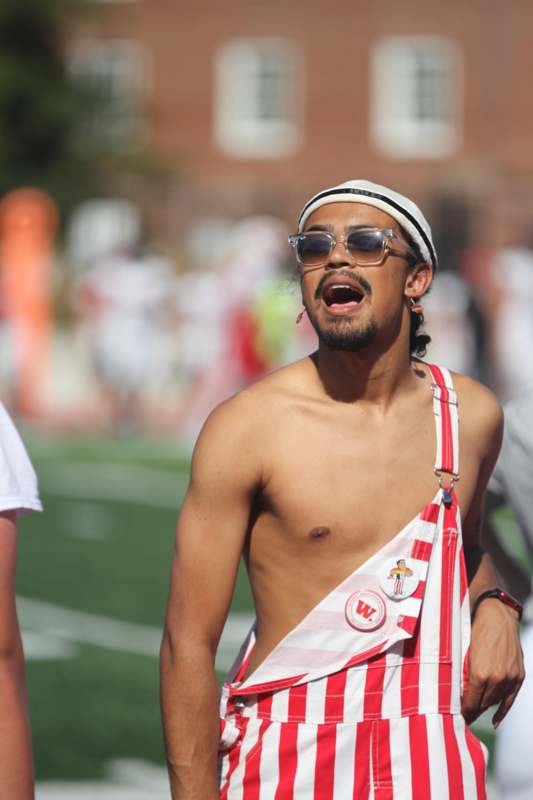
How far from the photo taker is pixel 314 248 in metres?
3.43

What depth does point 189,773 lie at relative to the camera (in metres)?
3.29

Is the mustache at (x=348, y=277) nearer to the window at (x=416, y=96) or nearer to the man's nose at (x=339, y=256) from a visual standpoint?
the man's nose at (x=339, y=256)

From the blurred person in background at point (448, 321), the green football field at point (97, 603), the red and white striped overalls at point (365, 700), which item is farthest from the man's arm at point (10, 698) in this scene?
the blurred person in background at point (448, 321)

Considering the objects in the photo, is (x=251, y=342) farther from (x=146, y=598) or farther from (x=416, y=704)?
(x=416, y=704)

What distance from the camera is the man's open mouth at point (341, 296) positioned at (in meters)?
3.39

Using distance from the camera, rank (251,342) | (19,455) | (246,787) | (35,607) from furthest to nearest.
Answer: (251,342), (35,607), (246,787), (19,455)

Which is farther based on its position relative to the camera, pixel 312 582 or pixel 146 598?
pixel 146 598

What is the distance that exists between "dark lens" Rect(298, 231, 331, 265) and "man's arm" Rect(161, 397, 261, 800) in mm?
326

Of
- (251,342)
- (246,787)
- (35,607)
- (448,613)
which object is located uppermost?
(251,342)

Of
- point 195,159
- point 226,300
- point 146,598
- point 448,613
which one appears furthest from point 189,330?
point 195,159

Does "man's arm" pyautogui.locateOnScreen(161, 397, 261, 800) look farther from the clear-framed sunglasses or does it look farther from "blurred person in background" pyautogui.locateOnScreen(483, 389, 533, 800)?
"blurred person in background" pyautogui.locateOnScreen(483, 389, 533, 800)

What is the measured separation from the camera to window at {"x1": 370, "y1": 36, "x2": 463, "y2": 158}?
43.8 meters

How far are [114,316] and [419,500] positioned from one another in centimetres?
1854

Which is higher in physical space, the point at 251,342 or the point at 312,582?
the point at 251,342
